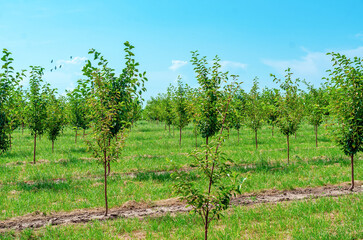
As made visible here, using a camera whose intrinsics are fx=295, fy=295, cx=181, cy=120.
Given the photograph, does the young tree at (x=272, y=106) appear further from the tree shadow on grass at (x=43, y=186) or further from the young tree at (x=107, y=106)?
the tree shadow on grass at (x=43, y=186)

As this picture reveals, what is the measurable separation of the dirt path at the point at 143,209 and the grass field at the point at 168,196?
0.34m

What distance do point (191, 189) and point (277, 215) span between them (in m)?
4.29

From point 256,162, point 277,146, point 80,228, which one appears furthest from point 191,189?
point 277,146

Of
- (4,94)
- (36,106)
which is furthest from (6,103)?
(36,106)

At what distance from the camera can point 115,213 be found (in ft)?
29.6

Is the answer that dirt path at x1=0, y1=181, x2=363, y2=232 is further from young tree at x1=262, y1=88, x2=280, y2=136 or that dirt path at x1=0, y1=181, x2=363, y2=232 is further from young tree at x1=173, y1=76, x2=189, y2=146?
young tree at x1=173, y1=76, x2=189, y2=146

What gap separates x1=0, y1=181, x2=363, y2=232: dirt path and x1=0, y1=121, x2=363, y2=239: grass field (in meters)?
0.34

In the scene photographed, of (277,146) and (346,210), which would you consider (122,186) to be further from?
(277,146)

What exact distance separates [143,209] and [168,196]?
1.34 metres

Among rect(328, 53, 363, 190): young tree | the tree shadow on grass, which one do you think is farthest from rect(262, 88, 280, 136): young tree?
the tree shadow on grass

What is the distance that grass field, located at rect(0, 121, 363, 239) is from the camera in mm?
7105

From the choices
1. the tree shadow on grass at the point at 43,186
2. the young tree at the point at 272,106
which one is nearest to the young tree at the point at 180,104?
the young tree at the point at 272,106

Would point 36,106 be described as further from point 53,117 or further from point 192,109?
point 192,109

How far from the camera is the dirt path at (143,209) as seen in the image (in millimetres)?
8391
